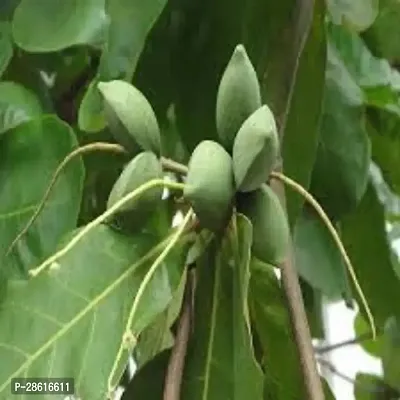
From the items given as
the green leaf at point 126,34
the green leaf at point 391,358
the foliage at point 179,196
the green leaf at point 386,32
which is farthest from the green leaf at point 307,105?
the green leaf at point 391,358

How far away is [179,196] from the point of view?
1.50ft

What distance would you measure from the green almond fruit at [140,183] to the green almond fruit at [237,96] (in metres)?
0.03

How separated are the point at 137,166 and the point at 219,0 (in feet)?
0.63

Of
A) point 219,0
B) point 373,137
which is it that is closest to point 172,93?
point 219,0

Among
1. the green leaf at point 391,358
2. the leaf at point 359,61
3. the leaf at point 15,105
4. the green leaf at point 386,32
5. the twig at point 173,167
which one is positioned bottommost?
the green leaf at point 391,358

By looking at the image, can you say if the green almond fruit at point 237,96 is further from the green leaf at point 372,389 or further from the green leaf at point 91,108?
the green leaf at point 372,389

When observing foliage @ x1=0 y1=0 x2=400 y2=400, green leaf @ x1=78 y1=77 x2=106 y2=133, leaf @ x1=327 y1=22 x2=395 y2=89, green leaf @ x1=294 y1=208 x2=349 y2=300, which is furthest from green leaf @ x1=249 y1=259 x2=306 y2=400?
leaf @ x1=327 y1=22 x2=395 y2=89

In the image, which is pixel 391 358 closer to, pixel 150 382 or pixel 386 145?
pixel 386 145

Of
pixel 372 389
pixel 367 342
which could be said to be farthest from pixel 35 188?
pixel 367 342

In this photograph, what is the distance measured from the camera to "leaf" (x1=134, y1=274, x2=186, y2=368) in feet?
1.61

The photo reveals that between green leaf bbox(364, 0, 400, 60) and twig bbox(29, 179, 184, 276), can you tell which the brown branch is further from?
green leaf bbox(364, 0, 400, 60)

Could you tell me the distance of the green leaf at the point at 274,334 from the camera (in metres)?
0.48

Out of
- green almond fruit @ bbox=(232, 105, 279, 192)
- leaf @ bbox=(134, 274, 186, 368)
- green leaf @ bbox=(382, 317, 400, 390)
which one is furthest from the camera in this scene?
green leaf @ bbox=(382, 317, 400, 390)

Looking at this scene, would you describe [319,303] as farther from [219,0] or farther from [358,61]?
[219,0]
